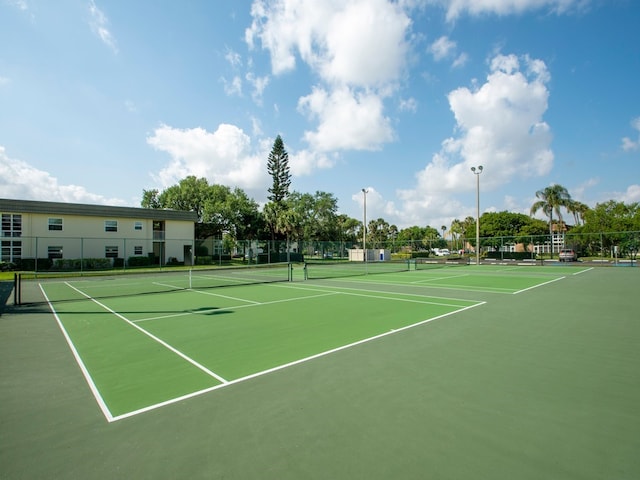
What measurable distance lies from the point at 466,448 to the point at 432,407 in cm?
80

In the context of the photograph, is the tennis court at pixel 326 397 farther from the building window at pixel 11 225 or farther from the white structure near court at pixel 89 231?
the building window at pixel 11 225

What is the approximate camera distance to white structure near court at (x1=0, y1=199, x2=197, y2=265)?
32562mm

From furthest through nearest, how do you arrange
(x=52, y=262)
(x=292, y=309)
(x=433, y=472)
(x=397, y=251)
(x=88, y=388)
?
(x=397, y=251) < (x=52, y=262) < (x=292, y=309) < (x=88, y=388) < (x=433, y=472)

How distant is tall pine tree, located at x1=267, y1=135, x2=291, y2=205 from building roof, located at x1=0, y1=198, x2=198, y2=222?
857 inches

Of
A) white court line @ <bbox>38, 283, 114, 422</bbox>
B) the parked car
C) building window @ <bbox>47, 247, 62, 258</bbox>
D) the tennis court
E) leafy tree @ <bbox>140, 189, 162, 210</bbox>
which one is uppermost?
leafy tree @ <bbox>140, 189, 162, 210</bbox>

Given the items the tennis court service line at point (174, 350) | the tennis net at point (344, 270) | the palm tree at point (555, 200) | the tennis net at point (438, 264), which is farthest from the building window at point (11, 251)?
the palm tree at point (555, 200)

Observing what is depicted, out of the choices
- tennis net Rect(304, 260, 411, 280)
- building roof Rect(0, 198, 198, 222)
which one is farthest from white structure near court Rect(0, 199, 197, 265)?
tennis net Rect(304, 260, 411, 280)

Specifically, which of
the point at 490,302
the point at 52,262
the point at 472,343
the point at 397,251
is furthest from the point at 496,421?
the point at 397,251

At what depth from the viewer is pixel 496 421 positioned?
139 inches

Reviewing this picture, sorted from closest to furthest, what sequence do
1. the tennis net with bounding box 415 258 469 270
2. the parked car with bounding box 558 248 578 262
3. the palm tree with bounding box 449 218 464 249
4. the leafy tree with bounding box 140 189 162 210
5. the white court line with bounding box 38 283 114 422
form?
the white court line with bounding box 38 283 114 422 → the tennis net with bounding box 415 258 469 270 → the parked car with bounding box 558 248 578 262 → the leafy tree with bounding box 140 189 162 210 → the palm tree with bounding box 449 218 464 249

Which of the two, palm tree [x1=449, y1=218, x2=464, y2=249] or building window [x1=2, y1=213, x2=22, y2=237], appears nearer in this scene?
building window [x1=2, y1=213, x2=22, y2=237]

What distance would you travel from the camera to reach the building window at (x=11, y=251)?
31.8 metres

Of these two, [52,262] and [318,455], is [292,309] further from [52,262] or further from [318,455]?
[52,262]

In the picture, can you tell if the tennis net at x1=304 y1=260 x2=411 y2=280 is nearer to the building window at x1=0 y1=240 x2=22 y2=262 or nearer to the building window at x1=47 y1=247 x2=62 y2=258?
the building window at x1=47 y1=247 x2=62 y2=258
